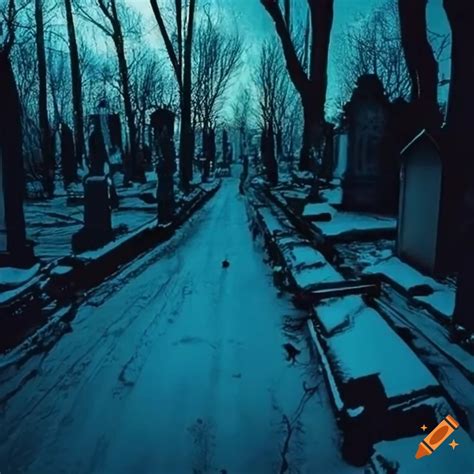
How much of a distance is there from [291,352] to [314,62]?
12.0 meters

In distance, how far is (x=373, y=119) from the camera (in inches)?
378

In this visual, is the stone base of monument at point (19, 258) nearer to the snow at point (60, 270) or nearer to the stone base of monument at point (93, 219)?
the snow at point (60, 270)

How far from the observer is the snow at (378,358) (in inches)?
92.8

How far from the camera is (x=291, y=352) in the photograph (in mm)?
3623

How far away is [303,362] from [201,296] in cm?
197

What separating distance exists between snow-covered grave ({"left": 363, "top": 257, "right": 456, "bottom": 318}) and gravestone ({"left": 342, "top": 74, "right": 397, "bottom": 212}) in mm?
4142

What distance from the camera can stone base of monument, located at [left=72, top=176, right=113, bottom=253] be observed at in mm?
6820

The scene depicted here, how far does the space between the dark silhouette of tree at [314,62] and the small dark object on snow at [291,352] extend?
912 cm

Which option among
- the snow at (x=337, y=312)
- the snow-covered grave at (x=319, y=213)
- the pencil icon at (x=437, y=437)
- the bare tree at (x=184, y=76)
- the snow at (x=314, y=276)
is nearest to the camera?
the pencil icon at (x=437, y=437)

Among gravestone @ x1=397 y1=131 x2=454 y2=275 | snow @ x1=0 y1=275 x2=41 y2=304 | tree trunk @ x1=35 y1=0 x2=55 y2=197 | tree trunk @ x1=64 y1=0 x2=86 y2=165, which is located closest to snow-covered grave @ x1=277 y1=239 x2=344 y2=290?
gravestone @ x1=397 y1=131 x2=454 y2=275

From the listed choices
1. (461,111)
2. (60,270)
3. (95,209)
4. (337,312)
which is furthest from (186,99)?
(337,312)

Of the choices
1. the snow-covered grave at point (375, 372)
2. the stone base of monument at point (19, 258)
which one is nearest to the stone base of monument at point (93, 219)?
the stone base of monument at point (19, 258)

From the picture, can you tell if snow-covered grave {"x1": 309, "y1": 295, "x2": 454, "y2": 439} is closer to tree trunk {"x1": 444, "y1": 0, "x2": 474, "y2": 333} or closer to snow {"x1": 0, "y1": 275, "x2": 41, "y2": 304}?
tree trunk {"x1": 444, "y1": 0, "x2": 474, "y2": 333}

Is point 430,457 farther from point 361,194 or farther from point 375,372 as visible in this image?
point 361,194
